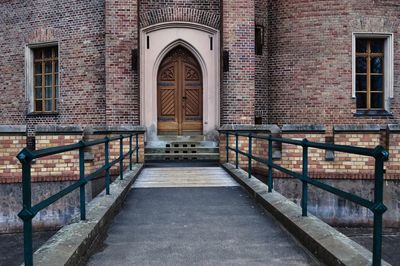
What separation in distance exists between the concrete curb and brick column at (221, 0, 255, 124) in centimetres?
623

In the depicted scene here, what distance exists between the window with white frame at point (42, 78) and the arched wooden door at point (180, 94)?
141 inches

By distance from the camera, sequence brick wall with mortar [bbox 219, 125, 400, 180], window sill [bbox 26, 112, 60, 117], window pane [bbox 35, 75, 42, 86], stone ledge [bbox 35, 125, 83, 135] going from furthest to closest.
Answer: window pane [bbox 35, 75, 42, 86] < window sill [bbox 26, 112, 60, 117] < brick wall with mortar [bbox 219, 125, 400, 180] < stone ledge [bbox 35, 125, 83, 135]

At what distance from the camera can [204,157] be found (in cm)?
1115

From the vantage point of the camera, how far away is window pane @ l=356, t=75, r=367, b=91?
486 inches

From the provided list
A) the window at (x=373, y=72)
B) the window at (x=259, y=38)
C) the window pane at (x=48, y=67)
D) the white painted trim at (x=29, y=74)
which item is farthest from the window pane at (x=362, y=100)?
the white painted trim at (x=29, y=74)

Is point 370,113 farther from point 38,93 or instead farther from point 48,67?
point 38,93

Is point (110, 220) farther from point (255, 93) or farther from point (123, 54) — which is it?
point (255, 93)

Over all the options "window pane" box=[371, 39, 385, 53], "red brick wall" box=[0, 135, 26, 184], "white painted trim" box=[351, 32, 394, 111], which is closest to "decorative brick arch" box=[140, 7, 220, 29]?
"white painted trim" box=[351, 32, 394, 111]

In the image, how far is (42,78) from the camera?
43.9 ft

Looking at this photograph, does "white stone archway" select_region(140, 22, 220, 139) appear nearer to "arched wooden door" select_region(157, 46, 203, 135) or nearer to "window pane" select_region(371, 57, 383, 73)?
"arched wooden door" select_region(157, 46, 203, 135)

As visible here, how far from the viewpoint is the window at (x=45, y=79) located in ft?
43.2

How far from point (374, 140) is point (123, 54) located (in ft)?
23.1

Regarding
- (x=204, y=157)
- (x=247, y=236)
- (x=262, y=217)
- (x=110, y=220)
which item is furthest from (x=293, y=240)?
(x=204, y=157)

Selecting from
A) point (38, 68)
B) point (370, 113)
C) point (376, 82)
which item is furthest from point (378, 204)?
point (38, 68)
